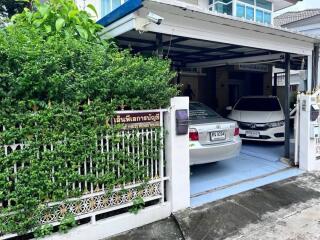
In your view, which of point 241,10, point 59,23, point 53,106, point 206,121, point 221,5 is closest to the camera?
point 53,106

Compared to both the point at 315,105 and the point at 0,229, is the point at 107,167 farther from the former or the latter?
the point at 315,105

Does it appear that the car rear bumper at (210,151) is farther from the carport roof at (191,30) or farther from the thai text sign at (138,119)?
the carport roof at (191,30)

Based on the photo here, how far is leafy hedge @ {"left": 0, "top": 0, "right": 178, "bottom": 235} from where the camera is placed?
9.91 ft

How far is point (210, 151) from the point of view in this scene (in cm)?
549

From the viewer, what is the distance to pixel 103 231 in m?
3.70

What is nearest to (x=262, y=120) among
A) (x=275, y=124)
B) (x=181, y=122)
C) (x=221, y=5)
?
(x=275, y=124)

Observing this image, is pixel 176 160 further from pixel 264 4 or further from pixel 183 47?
pixel 264 4

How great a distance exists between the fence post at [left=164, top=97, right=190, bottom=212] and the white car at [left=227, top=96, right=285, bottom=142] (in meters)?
4.68

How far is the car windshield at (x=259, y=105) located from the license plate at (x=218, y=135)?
12.8 feet

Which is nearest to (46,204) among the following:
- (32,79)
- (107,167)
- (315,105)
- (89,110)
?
(107,167)

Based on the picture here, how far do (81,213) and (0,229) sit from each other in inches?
35.4

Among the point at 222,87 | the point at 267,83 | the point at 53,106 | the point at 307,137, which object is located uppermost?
the point at 267,83

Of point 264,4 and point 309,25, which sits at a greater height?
point 264,4

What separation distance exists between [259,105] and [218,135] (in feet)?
14.2
